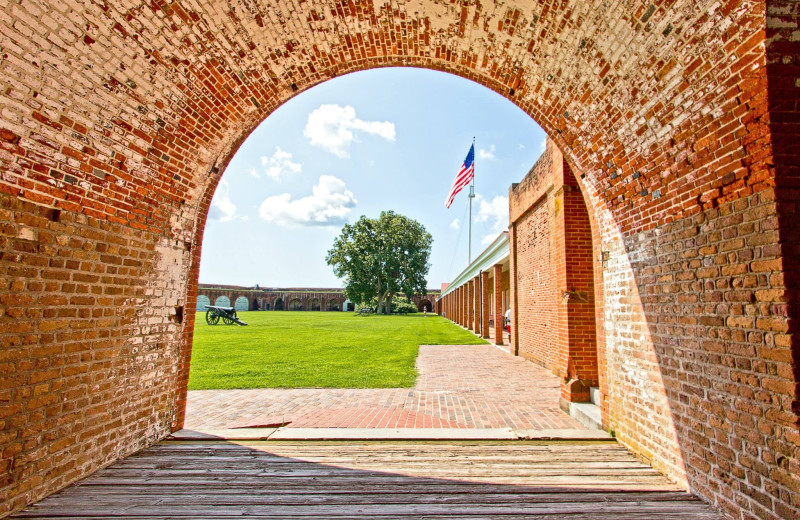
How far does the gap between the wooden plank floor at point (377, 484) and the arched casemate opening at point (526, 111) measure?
296 millimetres

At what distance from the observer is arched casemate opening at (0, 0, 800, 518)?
2.28 meters

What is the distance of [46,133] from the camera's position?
8.88 feet

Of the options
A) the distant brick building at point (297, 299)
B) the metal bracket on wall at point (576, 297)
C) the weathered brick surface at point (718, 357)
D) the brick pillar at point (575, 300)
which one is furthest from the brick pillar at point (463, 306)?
the distant brick building at point (297, 299)

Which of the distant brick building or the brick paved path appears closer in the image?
the brick paved path

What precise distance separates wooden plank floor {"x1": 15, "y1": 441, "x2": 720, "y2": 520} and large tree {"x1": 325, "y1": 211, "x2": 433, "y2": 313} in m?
40.2

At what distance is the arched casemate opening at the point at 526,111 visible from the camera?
2283mm

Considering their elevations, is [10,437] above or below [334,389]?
above

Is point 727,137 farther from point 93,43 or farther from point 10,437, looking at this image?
point 10,437

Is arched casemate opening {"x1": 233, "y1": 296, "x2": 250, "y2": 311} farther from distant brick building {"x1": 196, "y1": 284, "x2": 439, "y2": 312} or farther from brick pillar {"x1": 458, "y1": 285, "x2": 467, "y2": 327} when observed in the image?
brick pillar {"x1": 458, "y1": 285, "x2": 467, "y2": 327}

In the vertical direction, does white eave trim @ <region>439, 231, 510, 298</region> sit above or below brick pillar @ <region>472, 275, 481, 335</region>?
above

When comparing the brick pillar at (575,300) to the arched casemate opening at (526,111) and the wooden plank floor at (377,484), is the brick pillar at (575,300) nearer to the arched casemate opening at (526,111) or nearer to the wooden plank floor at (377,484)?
the arched casemate opening at (526,111)

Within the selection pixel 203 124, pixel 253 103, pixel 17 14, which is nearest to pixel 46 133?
pixel 17 14

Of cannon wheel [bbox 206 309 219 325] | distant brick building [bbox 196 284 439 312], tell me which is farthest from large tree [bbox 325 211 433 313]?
cannon wheel [bbox 206 309 219 325]

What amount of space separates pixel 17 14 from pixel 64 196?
3.93 feet
